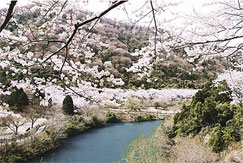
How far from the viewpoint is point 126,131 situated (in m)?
15.8

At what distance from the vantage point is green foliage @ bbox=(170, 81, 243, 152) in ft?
23.3

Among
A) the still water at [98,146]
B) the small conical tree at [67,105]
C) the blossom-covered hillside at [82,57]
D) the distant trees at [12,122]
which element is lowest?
the still water at [98,146]

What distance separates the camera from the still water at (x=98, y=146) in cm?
1059

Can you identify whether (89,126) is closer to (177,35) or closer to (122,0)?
(177,35)

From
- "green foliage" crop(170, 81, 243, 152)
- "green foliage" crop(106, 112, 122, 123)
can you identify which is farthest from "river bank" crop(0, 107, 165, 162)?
"green foliage" crop(170, 81, 243, 152)

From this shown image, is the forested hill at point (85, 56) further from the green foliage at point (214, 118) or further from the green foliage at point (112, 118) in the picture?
the green foliage at point (112, 118)

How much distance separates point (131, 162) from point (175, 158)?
1128 millimetres

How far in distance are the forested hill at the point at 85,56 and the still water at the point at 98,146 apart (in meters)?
2.35

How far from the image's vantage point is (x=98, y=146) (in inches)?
490

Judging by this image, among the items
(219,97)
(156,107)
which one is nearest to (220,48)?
(219,97)

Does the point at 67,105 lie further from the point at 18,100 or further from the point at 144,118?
the point at 144,118

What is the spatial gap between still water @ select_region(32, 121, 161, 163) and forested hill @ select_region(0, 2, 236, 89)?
7.71 feet

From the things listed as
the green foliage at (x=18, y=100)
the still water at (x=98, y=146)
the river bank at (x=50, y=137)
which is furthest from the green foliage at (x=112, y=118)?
the green foliage at (x=18, y=100)

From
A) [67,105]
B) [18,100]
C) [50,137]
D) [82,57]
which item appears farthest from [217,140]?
[67,105]
